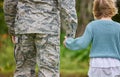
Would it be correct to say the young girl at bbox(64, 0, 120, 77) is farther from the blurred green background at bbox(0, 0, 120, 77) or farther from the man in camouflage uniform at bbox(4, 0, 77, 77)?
the blurred green background at bbox(0, 0, 120, 77)

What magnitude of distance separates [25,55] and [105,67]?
1138 millimetres

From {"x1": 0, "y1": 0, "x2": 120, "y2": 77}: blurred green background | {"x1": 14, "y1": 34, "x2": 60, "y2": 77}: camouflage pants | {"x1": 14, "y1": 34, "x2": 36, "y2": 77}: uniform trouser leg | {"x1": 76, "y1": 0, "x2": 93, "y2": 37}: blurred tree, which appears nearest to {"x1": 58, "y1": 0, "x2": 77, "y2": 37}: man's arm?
Result: {"x1": 14, "y1": 34, "x2": 60, "y2": 77}: camouflage pants

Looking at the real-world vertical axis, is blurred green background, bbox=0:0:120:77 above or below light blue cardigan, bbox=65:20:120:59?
below

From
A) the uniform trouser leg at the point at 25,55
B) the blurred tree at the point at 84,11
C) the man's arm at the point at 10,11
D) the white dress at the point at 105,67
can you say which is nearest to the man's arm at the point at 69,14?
the uniform trouser leg at the point at 25,55

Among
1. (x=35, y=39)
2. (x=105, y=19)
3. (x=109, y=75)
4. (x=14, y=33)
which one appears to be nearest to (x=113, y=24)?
(x=105, y=19)

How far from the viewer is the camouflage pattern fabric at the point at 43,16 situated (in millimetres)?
6539

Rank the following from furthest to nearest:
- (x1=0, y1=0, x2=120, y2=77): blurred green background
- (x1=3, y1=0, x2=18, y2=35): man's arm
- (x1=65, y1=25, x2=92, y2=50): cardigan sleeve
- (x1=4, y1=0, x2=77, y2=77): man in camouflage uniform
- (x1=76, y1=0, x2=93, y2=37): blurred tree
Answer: (x1=76, y1=0, x2=93, y2=37): blurred tree < (x1=0, y1=0, x2=120, y2=77): blurred green background < (x1=3, y1=0, x2=18, y2=35): man's arm < (x1=4, y1=0, x2=77, y2=77): man in camouflage uniform < (x1=65, y1=25, x2=92, y2=50): cardigan sleeve

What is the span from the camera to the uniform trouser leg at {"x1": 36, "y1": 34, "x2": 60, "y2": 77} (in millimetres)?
6539

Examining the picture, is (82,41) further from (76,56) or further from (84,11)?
(84,11)

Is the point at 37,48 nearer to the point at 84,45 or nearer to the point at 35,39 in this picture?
the point at 35,39

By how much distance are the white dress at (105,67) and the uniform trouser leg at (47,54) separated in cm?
67

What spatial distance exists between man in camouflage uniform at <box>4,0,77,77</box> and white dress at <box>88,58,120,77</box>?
688 millimetres

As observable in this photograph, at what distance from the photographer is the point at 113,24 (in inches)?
238

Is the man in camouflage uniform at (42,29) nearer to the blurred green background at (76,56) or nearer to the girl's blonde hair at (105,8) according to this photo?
the girl's blonde hair at (105,8)
